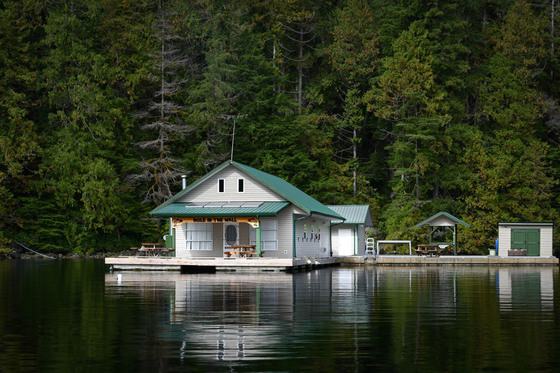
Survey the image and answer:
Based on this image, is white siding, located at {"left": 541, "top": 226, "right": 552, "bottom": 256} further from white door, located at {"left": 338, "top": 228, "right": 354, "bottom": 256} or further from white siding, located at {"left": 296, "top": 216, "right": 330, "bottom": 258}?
white siding, located at {"left": 296, "top": 216, "right": 330, "bottom": 258}

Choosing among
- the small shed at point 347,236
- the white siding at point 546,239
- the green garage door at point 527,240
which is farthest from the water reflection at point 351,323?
the small shed at point 347,236

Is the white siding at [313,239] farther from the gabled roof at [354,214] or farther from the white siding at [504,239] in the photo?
the white siding at [504,239]

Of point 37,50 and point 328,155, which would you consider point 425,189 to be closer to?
point 328,155

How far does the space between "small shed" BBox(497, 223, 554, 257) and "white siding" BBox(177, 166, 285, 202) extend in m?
18.4

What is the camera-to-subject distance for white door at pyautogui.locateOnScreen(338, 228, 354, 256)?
52.3 meters

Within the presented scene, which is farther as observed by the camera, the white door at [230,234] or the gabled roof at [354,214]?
the gabled roof at [354,214]

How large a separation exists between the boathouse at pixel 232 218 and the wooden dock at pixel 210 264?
2.31 metres

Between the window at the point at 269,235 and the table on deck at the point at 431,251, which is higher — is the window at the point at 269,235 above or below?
above

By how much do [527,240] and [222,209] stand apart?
22919 mm

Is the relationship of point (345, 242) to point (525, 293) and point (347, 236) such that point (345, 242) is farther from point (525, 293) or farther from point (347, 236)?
point (525, 293)

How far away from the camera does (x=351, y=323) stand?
539 inches

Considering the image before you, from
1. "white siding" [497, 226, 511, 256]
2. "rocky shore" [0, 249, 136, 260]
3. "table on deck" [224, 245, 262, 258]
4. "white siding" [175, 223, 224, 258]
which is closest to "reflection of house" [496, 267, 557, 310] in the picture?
"table on deck" [224, 245, 262, 258]

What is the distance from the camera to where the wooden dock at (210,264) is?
35188 millimetres

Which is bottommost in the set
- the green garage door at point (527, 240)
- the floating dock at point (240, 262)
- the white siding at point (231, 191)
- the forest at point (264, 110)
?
the floating dock at point (240, 262)
